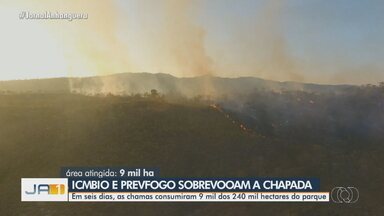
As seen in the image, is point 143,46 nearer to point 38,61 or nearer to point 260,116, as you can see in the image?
point 38,61

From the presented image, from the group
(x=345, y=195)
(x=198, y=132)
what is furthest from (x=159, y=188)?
(x=345, y=195)

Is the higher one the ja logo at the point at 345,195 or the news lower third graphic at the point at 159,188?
the news lower third graphic at the point at 159,188

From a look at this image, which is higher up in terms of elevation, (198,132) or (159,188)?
(198,132)

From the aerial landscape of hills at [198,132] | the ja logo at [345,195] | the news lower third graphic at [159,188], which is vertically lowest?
the ja logo at [345,195]

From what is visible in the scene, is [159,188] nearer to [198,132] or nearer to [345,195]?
[198,132]

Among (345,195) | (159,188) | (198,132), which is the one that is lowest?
(345,195)
